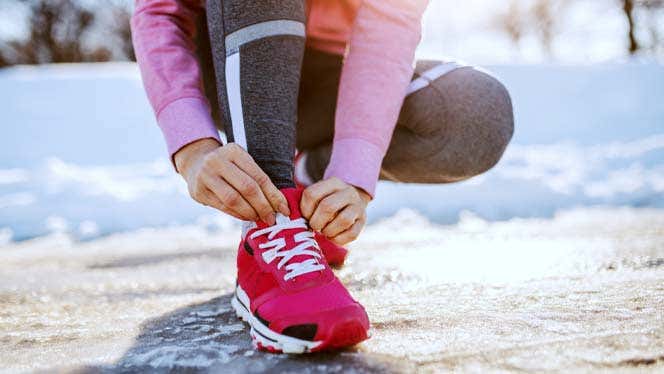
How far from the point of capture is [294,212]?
75cm

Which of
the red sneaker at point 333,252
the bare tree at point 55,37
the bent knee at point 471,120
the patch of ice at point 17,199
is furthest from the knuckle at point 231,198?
the bare tree at point 55,37

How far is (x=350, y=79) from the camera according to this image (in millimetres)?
914

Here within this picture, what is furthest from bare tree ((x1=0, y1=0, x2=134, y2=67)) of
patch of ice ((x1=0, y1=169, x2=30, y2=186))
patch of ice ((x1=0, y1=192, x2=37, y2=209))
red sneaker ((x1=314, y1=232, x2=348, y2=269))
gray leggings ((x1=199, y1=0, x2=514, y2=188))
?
red sneaker ((x1=314, y1=232, x2=348, y2=269))

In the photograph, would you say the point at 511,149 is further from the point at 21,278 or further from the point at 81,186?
the point at 21,278

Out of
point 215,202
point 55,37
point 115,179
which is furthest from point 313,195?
point 55,37

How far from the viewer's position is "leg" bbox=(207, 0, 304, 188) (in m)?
0.77

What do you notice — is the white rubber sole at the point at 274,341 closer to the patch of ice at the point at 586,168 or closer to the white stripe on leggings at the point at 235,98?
the white stripe on leggings at the point at 235,98

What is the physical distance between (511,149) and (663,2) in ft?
35.7

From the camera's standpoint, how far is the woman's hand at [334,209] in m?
0.73

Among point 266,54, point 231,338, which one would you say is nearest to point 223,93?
point 266,54

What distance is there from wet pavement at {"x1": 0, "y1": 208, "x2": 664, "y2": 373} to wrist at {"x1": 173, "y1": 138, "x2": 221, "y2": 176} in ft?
0.79

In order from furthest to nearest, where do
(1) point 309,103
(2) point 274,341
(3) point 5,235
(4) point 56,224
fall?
1. (4) point 56,224
2. (3) point 5,235
3. (1) point 309,103
4. (2) point 274,341

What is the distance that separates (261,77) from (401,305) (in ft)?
1.37

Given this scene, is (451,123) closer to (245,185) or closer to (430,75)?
(430,75)
